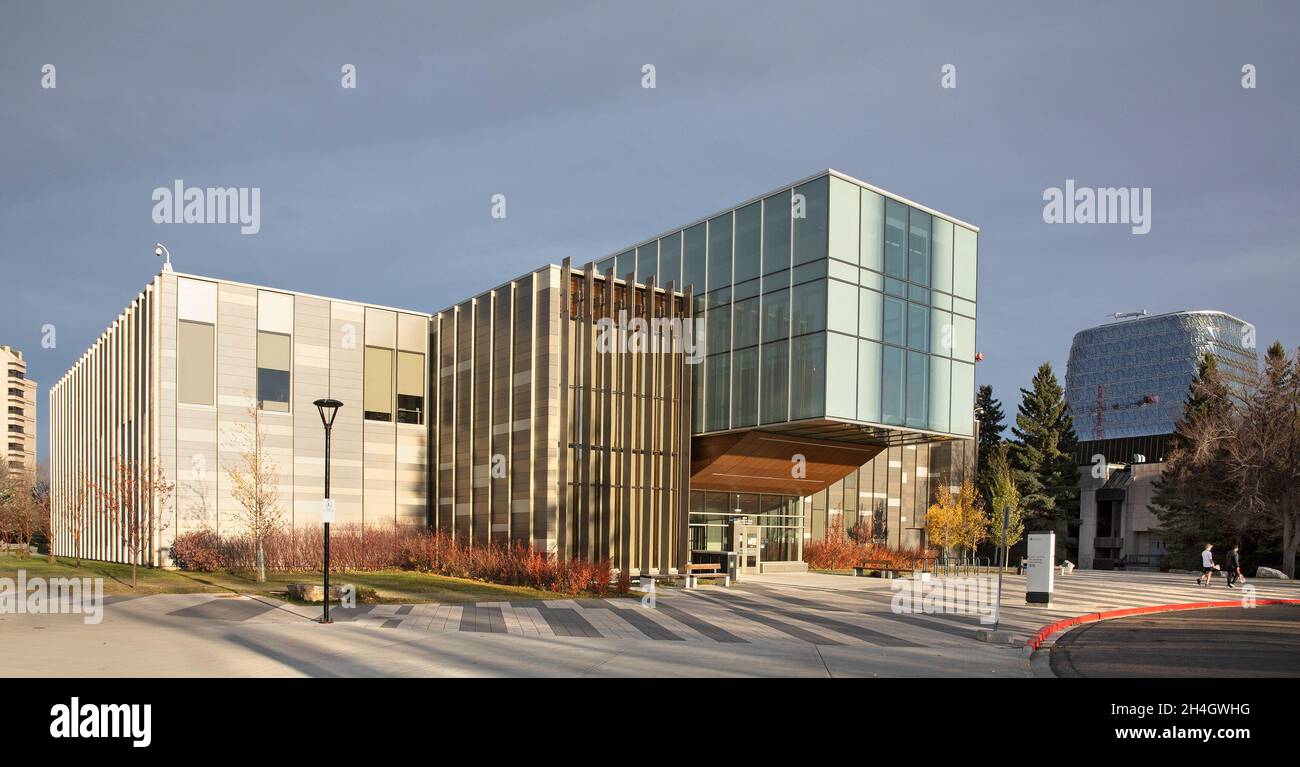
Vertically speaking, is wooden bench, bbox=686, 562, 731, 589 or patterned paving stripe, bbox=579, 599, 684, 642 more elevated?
patterned paving stripe, bbox=579, 599, 684, 642

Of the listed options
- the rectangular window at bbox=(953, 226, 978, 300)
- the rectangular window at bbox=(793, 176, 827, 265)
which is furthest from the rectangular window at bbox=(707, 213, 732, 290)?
the rectangular window at bbox=(953, 226, 978, 300)

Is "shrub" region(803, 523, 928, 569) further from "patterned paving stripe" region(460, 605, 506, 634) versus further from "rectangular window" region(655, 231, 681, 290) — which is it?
"patterned paving stripe" region(460, 605, 506, 634)

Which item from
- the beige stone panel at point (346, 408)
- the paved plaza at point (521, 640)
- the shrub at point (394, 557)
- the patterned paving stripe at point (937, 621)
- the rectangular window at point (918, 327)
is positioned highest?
the rectangular window at point (918, 327)

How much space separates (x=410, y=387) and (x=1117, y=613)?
28.6m

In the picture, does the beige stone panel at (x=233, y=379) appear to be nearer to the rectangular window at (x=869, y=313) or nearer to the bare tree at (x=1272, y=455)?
the rectangular window at (x=869, y=313)

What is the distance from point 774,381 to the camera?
33969 mm

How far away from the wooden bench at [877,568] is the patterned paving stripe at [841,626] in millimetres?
15487

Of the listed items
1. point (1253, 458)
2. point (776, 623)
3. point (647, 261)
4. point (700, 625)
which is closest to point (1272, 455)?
point (1253, 458)

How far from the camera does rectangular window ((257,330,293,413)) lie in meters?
34.4

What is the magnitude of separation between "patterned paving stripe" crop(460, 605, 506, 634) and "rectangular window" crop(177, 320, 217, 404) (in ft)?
56.5

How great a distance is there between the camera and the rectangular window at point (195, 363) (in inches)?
1286

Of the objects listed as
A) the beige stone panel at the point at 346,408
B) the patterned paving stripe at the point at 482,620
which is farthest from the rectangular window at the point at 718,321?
the patterned paving stripe at the point at 482,620

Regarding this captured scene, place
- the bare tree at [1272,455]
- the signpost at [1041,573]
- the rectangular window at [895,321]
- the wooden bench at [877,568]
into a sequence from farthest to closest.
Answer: the bare tree at [1272,455] < the wooden bench at [877,568] < the rectangular window at [895,321] < the signpost at [1041,573]
